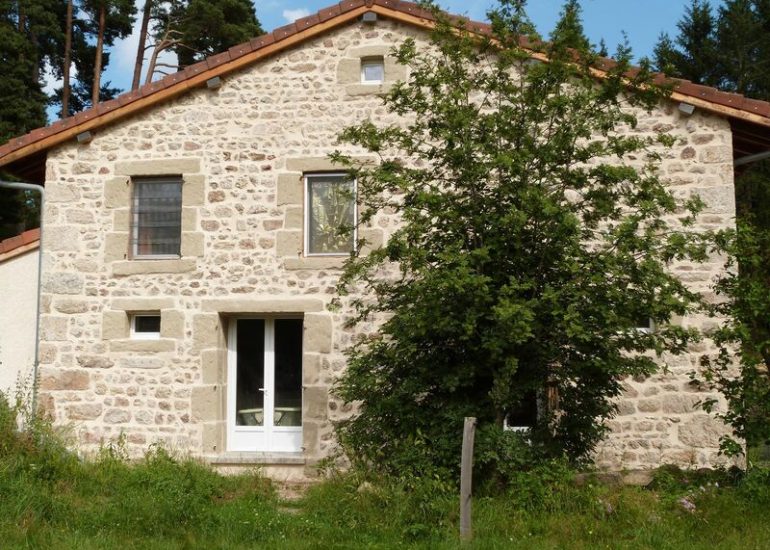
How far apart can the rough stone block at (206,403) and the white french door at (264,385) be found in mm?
274

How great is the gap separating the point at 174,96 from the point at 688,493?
737cm

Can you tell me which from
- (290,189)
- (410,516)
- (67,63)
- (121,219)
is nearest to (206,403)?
(121,219)

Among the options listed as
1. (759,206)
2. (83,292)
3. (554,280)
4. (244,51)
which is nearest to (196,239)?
(83,292)

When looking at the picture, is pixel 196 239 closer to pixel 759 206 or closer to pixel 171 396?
pixel 171 396

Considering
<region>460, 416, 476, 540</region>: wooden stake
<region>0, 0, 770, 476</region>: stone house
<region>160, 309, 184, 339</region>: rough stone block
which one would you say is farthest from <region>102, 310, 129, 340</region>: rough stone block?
<region>460, 416, 476, 540</region>: wooden stake

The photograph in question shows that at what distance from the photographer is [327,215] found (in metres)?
9.26

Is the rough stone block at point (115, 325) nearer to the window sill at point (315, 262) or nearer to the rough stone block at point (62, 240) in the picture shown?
the rough stone block at point (62, 240)

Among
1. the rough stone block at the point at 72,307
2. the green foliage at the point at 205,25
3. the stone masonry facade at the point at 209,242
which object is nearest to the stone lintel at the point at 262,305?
the stone masonry facade at the point at 209,242

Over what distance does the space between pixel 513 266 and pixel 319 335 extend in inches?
131

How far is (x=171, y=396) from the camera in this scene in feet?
29.7

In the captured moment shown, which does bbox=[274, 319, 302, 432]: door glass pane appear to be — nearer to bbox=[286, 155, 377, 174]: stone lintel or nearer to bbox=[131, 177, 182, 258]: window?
bbox=[131, 177, 182, 258]: window

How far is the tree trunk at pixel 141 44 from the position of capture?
20548 mm

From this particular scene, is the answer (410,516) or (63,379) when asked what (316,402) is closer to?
(410,516)

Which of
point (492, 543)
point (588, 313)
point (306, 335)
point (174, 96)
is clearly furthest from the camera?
point (174, 96)
